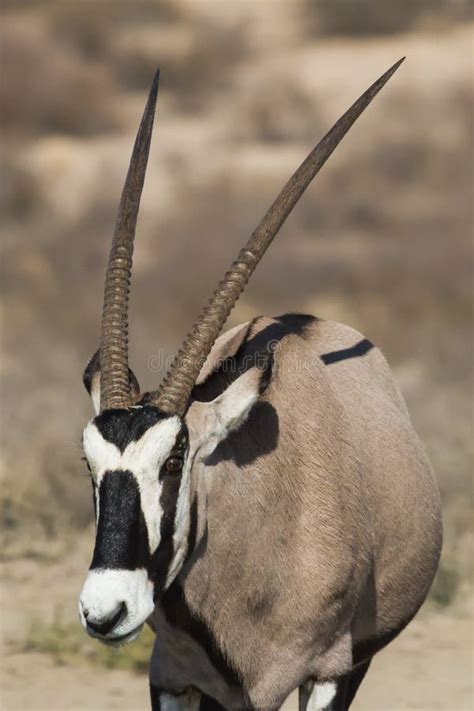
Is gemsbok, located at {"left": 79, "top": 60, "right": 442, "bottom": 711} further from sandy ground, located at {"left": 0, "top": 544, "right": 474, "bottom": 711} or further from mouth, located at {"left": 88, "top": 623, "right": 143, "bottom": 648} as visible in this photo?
sandy ground, located at {"left": 0, "top": 544, "right": 474, "bottom": 711}

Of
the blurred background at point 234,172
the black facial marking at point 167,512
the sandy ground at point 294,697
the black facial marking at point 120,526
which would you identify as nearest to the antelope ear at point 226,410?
the black facial marking at point 167,512

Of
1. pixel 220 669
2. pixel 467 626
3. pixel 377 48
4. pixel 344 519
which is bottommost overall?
pixel 467 626

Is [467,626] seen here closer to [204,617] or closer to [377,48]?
[204,617]

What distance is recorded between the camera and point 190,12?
2423cm

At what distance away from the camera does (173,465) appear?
13.3ft

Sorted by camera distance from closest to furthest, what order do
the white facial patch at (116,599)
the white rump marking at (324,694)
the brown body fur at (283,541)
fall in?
the white facial patch at (116,599) → the brown body fur at (283,541) → the white rump marking at (324,694)

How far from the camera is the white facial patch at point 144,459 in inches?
155

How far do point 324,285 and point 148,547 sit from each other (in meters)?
15.8

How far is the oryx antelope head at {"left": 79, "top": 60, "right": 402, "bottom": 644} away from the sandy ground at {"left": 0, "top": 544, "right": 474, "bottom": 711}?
3149 mm

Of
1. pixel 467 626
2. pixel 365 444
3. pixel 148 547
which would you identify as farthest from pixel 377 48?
pixel 148 547

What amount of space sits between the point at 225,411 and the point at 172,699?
1204 mm

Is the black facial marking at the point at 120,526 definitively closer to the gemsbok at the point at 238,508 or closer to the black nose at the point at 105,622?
the gemsbok at the point at 238,508

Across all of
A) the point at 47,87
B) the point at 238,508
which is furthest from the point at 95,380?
the point at 47,87

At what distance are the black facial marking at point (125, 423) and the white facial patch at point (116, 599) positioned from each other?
37 centimetres
